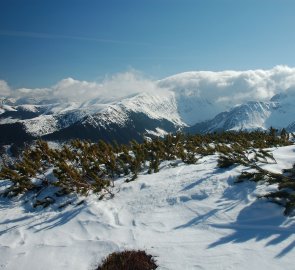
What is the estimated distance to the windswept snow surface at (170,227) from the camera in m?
10.3

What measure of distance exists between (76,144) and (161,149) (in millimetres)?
7802

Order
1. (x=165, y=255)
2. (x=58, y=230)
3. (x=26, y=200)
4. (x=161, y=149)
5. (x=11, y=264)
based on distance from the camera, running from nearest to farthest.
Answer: (x=165, y=255) < (x=11, y=264) < (x=58, y=230) < (x=26, y=200) < (x=161, y=149)

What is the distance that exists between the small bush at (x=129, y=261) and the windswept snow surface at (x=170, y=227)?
39 centimetres

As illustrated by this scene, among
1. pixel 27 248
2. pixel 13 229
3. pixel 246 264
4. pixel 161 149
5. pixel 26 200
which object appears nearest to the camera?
pixel 246 264

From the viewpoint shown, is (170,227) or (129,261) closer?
(129,261)

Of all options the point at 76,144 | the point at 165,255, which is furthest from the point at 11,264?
the point at 76,144

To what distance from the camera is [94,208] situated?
53.0ft

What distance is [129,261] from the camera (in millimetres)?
10664

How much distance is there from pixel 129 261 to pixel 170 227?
9.15 feet

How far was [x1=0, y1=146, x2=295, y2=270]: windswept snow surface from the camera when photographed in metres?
10.3

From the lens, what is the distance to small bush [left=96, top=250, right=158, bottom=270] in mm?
10383

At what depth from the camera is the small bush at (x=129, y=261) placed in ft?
34.1

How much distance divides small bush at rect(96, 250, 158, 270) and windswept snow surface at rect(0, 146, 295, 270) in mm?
388

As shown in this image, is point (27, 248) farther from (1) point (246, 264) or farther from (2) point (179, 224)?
(1) point (246, 264)
